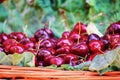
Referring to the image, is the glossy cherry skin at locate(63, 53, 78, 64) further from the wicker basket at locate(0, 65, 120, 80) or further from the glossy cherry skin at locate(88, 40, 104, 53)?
the wicker basket at locate(0, 65, 120, 80)

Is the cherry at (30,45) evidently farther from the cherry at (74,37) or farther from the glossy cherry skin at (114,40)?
the glossy cherry skin at (114,40)

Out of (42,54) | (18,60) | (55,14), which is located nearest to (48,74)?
(18,60)

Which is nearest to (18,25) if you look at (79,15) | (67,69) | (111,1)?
(79,15)

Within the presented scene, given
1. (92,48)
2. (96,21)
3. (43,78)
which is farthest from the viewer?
(96,21)

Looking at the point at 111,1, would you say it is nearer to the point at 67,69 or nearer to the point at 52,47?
the point at 52,47

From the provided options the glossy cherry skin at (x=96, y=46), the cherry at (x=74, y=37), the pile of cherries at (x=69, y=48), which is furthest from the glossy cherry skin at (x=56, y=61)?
the cherry at (x=74, y=37)

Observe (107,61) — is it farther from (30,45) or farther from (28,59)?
(30,45)
